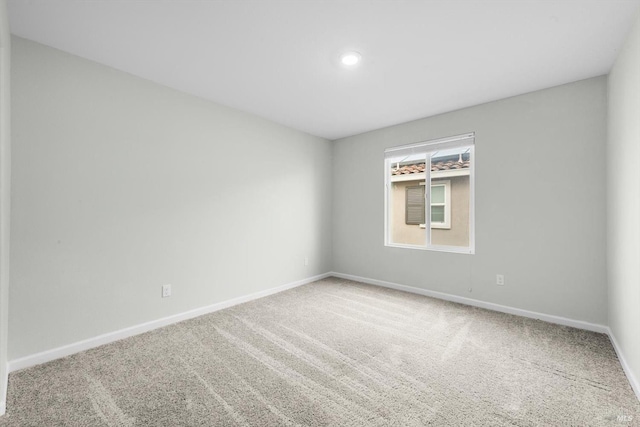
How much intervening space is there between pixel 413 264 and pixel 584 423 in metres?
2.36

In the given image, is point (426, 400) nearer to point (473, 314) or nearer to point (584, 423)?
point (584, 423)

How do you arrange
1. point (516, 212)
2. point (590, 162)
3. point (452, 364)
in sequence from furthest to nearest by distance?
1. point (516, 212)
2. point (590, 162)
3. point (452, 364)

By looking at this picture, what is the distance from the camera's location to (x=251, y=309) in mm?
3148

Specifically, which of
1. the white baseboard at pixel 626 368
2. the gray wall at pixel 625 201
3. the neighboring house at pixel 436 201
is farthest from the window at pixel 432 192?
the white baseboard at pixel 626 368

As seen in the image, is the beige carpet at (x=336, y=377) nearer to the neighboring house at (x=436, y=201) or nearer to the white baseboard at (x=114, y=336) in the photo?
the white baseboard at (x=114, y=336)

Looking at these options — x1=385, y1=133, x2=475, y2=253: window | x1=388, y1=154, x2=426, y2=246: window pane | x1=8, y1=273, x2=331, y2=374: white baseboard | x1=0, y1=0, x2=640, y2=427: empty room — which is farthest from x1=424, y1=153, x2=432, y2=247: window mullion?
x1=8, y1=273, x2=331, y2=374: white baseboard

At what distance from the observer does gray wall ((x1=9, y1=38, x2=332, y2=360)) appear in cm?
200

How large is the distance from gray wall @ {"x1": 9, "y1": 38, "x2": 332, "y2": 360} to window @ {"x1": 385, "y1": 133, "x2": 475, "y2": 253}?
1.82m

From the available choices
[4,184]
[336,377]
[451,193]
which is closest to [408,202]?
[451,193]

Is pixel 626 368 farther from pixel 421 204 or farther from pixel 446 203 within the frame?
pixel 446 203

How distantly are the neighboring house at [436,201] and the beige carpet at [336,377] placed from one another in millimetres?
1669

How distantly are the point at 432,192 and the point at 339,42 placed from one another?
2.90 metres

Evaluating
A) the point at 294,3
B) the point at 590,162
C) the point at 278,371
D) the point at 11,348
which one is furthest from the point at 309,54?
the point at 11,348

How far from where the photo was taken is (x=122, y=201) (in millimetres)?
2430
